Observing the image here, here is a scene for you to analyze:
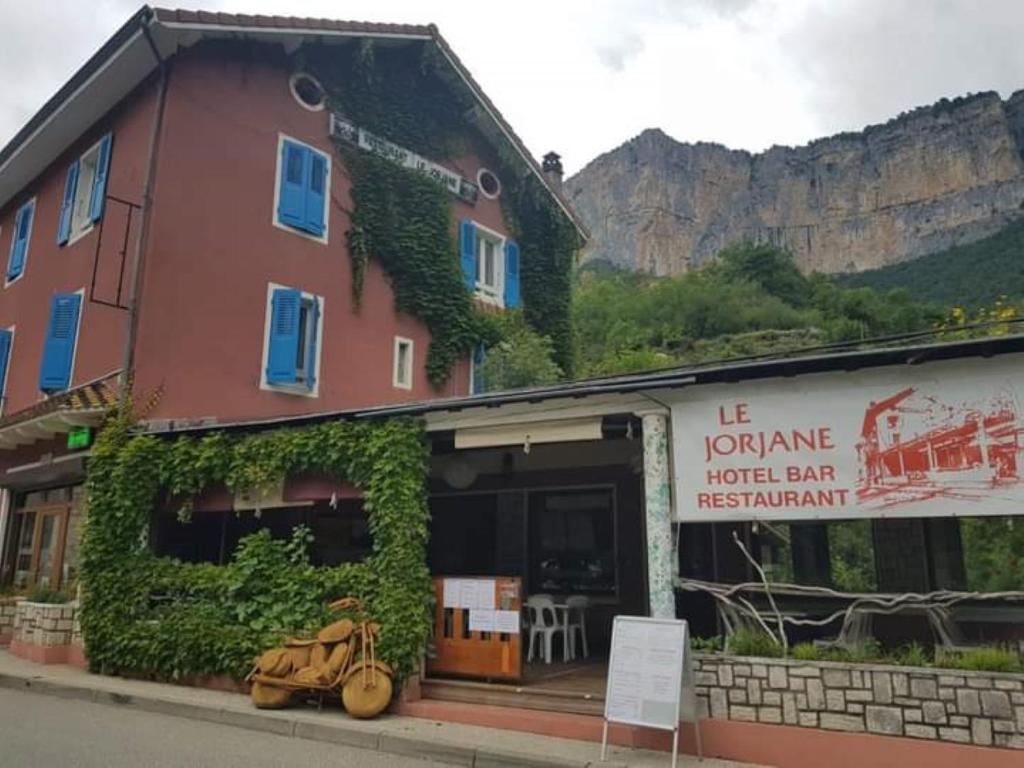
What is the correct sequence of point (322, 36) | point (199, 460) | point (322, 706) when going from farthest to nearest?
point (322, 36), point (199, 460), point (322, 706)

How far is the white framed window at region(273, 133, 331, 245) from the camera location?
13.2 m

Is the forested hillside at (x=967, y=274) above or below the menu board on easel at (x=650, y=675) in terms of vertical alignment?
above

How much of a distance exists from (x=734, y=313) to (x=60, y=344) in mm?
40463

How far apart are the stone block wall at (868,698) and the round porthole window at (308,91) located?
38.5 ft

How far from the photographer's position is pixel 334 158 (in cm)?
1428

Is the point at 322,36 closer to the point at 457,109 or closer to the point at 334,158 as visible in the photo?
the point at 334,158

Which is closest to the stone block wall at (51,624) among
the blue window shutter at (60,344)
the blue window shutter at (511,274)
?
the blue window shutter at (60,344)

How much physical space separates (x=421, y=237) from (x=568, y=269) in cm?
464

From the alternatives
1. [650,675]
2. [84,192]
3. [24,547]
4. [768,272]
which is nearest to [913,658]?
[650,675]

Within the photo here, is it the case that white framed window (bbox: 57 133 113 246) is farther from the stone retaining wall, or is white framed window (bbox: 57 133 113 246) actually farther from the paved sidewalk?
the paved sidewalk

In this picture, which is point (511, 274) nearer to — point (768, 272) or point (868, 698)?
point (868, 698)

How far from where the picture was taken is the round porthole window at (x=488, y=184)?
1716 centimetres

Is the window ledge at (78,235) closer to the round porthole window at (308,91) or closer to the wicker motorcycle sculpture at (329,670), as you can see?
the round porthole window at (308,91)

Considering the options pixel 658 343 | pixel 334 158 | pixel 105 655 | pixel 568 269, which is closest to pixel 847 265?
pixel 658 343
